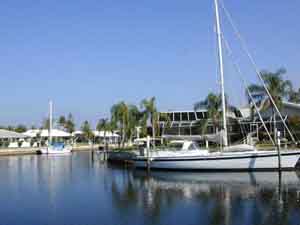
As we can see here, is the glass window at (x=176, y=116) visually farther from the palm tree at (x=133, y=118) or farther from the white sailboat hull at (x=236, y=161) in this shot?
the white sailboat hull at (x=236, y=161)

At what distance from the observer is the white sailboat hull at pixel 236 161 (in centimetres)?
4288

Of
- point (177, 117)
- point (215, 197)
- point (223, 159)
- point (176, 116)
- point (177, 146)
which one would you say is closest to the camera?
point (215, 197)

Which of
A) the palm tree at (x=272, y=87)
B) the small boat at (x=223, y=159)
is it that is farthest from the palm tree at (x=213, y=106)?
the small boat at (x=223, y=159)

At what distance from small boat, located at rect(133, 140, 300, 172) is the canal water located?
1396mm

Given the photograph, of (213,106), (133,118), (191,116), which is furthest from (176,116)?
(213,106)

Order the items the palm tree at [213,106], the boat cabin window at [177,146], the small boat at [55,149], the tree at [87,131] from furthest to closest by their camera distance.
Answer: the tree at [87,131] → the small boat at [55,149] → the palm tree at [213,106] → the boat cabin window at [177,146]

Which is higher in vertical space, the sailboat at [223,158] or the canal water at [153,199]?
the sailboat at [223,158]

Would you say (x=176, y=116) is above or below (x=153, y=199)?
above

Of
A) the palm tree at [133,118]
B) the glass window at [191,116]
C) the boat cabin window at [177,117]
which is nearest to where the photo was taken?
the palm tree at [133,118]

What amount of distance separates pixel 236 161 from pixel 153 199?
15.3 metres

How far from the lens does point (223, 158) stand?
4450cm

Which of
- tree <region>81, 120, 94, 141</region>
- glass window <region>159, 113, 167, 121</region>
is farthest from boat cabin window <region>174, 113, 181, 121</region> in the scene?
tree <region>81, 120, 94, 141</region>

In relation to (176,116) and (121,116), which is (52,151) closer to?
(121,116)

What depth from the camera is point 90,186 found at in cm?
3975
